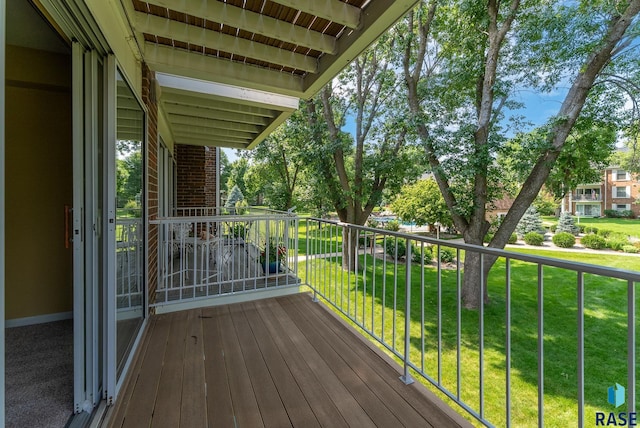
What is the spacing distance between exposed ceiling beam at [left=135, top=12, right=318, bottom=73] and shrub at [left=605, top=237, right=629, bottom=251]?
Answer: 17578mm

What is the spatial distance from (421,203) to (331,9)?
42.3 feet

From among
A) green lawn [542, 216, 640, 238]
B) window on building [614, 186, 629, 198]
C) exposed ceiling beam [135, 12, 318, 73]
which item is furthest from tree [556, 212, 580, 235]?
exposed ceiling beam [135, 12, 318, 73]

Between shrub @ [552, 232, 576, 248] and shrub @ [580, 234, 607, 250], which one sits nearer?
shrub @ [580, 234, 607, 250]

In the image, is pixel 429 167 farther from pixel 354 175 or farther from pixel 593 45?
pixel 593 45

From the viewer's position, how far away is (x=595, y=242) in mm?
13867

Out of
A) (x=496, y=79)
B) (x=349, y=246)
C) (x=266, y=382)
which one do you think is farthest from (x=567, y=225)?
(x=266, y=382)

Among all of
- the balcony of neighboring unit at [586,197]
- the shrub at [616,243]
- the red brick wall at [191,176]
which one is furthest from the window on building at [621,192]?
the red brick wall at [191,176]

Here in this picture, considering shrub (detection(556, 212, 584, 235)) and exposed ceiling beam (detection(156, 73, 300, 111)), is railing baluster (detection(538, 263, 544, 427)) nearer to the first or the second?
exposed ceiling beam (detection(156, 73, 300, 111))

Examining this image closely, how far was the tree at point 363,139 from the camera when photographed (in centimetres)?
760

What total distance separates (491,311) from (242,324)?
642 cm

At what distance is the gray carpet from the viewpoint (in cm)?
152

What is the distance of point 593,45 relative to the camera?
194 inches

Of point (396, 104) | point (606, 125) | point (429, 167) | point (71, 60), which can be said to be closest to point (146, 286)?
point (71, 60)

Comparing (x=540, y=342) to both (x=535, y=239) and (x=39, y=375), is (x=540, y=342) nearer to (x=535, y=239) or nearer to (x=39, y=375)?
(x=39, y=375)
